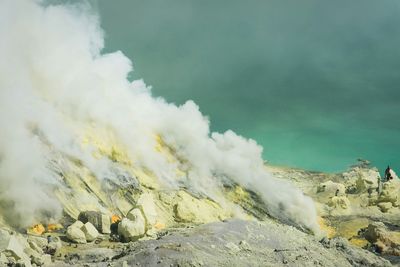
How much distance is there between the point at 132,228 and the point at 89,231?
7.92ft

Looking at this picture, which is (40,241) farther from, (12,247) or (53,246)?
(12,247)

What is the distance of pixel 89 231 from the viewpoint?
89.1 ft

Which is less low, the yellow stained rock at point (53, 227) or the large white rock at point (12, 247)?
the yellow stained rock at point (53, 227)

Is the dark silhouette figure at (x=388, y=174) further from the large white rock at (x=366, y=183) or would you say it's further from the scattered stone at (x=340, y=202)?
the scattered stone at (x=340, y=202)

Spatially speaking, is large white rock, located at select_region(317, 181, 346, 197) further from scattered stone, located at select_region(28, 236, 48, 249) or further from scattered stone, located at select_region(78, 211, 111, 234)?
scattered stone, located at select_region(28, 236, 48, 249)

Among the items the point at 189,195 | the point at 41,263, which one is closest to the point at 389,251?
the point at 189,195

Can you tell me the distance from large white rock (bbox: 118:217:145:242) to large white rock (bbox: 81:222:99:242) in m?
1.37

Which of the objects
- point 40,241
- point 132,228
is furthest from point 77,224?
point 40,241

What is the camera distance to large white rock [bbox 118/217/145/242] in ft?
88.8

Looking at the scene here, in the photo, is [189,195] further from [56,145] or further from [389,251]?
[389,251]

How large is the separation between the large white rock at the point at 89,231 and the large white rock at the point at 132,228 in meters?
1.37

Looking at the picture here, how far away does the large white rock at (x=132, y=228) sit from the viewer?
88.8 feet

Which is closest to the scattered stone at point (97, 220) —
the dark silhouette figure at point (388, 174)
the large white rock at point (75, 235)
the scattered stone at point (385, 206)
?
the large white rock at point (75, 235)

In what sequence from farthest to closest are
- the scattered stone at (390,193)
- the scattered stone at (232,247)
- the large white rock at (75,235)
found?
the scattered stone at (390,193) < the large white rock at (75,235) < the scattered stone at (232,247)
